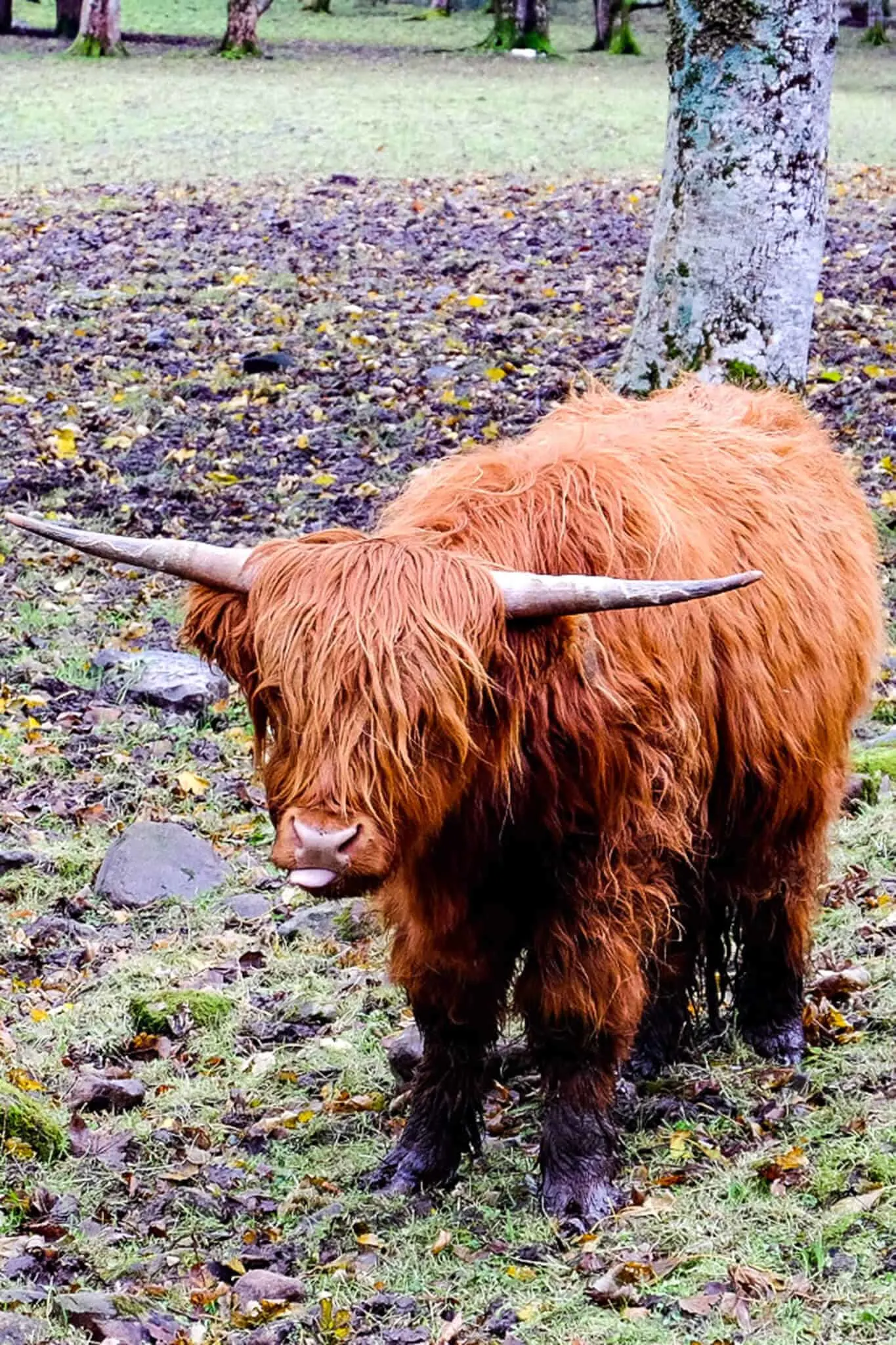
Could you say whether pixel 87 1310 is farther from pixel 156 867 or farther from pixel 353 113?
pixel 353 113

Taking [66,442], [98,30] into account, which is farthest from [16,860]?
[98,30]

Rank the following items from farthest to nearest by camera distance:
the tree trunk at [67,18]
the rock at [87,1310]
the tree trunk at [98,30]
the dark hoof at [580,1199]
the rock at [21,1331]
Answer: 1. the tree trunk at [67,18]
2. the tree trunk at [98,30]
3. the dark hoof at [580,1199]
4. the rock at [87,1310]
5. the rock at [21,1331]

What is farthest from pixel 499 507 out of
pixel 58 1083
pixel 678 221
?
pixel 678 221

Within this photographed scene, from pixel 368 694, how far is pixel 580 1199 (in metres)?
1.62

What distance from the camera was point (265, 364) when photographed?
38.7ft

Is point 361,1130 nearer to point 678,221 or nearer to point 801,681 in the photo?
point 801,681

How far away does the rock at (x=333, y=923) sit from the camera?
20.0ft

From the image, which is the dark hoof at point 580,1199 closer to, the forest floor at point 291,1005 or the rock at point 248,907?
the forest floor at point 291,1005

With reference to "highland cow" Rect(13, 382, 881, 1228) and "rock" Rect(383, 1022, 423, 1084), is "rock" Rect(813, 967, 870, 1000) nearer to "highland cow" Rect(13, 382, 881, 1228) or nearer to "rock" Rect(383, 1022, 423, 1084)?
"highland cow" Rect(13, 382, 881, 1228)

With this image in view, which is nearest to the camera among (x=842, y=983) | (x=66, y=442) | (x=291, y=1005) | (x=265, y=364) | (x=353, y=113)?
(x=842, y=983)

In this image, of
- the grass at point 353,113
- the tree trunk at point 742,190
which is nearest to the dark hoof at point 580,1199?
the tree trunk at point 742,190

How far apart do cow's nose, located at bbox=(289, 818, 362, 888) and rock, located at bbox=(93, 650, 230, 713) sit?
430cm

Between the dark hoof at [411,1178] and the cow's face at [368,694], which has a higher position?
the cow's face at [368,694]

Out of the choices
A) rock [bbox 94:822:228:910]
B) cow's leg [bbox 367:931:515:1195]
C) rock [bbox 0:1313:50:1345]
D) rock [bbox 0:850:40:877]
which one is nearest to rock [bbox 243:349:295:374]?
rock [bbox 94:822:228:910]
